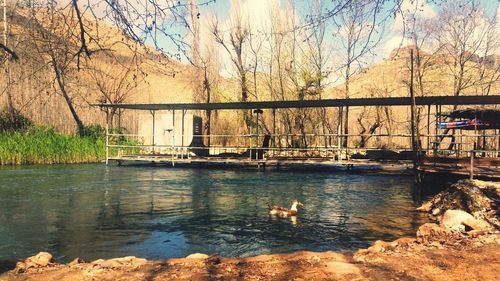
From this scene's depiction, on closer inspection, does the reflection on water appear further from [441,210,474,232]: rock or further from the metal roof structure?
the metal roof structure

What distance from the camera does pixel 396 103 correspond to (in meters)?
20.6

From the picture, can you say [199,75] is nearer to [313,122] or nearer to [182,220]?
[313,122]

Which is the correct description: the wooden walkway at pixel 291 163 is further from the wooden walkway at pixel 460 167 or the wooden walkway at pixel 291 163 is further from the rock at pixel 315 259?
the rock at pixel 315 259

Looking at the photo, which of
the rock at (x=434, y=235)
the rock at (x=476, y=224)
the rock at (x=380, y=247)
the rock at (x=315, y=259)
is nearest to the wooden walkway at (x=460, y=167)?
the rock at (x=476, y=224)

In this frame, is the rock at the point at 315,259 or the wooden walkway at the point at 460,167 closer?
the rock at the point at 315,259

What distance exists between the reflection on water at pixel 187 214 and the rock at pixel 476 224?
1190 millimetres

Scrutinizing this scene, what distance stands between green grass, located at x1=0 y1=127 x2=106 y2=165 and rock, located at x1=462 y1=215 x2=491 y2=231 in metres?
19.7

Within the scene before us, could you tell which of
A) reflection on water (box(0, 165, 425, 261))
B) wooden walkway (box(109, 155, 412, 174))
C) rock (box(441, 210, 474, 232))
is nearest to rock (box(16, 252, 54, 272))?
reflection on water (box(0, 165, 425, 261))

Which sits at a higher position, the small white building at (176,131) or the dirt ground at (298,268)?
the small white building at (176,131)

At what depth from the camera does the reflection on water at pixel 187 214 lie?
821 cm

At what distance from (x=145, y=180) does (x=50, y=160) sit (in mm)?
7235

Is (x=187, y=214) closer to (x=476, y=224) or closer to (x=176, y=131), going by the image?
(x=476, y=224)

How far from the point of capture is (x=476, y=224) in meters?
8.01

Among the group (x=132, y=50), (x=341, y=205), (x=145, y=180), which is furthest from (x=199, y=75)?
(x=132, y=50)
